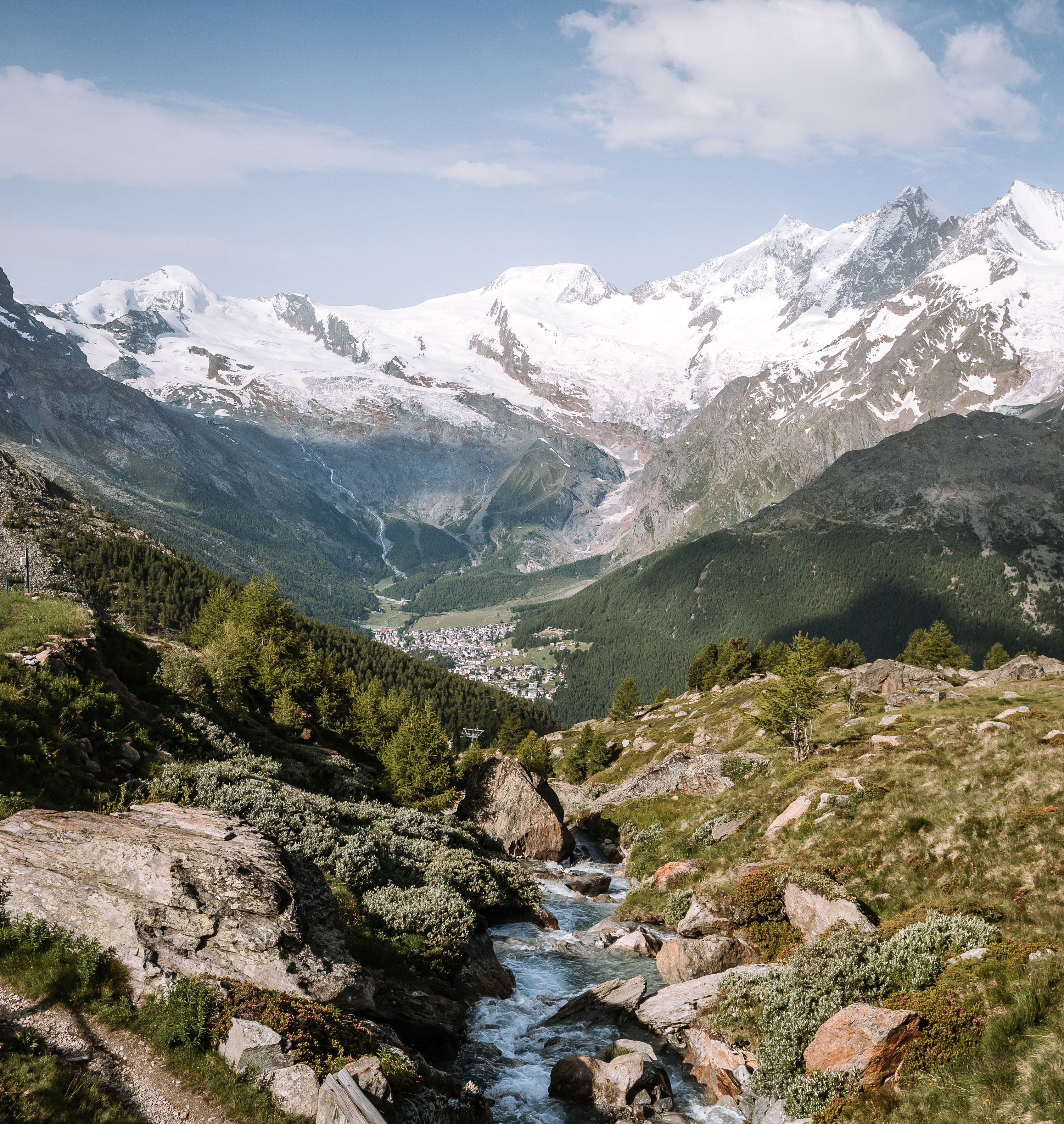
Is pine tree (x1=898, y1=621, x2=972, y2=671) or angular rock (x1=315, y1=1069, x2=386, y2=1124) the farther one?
pine tree (x1=898, y1=621, x2=972, y2=671)

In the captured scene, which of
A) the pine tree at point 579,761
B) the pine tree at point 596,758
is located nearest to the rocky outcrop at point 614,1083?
the pine tree at point 596,758

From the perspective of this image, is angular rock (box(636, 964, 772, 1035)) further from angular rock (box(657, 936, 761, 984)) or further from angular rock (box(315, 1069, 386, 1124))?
angular rock (box(315, 1069, 386, 1124))

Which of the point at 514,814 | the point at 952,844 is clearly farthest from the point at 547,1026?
the point at 514,814

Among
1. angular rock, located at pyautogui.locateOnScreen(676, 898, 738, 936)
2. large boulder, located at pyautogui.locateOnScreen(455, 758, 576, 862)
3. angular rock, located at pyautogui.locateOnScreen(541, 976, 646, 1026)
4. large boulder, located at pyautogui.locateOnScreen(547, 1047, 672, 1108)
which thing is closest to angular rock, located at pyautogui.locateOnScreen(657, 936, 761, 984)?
angular rock, located at pyautogui.locateOnScreen(676, 898, 738, 936)

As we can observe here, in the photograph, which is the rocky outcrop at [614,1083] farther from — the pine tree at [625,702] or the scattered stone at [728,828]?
the pine tree at [625,702]

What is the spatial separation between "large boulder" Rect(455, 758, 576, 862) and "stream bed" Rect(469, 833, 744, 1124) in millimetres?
12909

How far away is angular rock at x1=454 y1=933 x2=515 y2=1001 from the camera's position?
29406 millimetres

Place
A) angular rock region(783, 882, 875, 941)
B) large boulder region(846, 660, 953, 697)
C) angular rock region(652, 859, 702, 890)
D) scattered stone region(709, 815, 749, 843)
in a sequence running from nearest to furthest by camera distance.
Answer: angular rock region(783, 882, 875, 941)
angular rock region(652, 859, 702, 890)
scattered stone region(709, 815, 749, 843)
large boulder region(846, 660, 953, 697)

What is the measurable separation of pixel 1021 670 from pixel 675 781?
59186 mm

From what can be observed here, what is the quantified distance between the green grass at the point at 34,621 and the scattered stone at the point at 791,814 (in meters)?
38.4

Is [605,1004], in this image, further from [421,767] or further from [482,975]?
[421,767]

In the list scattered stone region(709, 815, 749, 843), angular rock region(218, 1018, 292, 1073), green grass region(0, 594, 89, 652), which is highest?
green grass region(0, 594, 89, 652)

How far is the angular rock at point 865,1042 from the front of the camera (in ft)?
62.6

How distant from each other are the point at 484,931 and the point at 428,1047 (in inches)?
448
